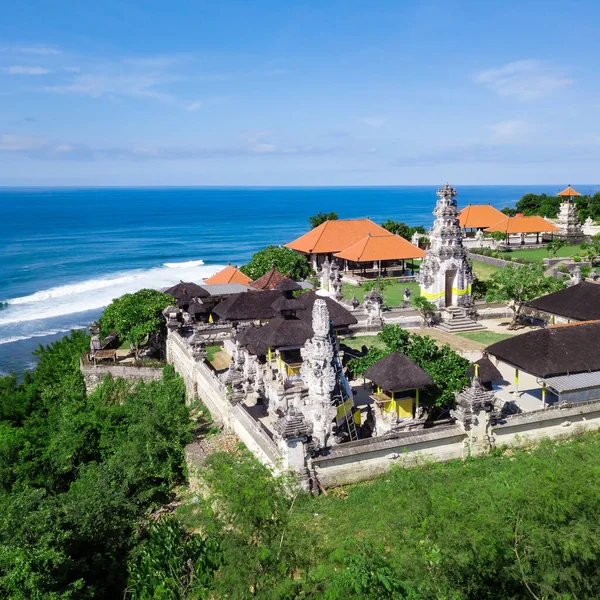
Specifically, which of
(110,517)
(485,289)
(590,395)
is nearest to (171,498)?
(110,517)

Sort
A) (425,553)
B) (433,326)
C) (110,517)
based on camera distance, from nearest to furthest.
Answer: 1. (425,553)
2. (110,517)
3. (433,326)

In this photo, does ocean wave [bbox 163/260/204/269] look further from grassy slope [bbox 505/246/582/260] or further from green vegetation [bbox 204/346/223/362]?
green vegetation [bbox 204/346/223/362]

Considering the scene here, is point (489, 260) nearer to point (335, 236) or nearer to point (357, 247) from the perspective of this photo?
point (357, 247)


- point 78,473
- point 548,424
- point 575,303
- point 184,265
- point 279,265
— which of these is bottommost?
point 184,265

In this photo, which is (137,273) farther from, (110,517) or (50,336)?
(110,517)

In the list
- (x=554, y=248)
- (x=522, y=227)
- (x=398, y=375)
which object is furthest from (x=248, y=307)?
(x=522, y=227)
